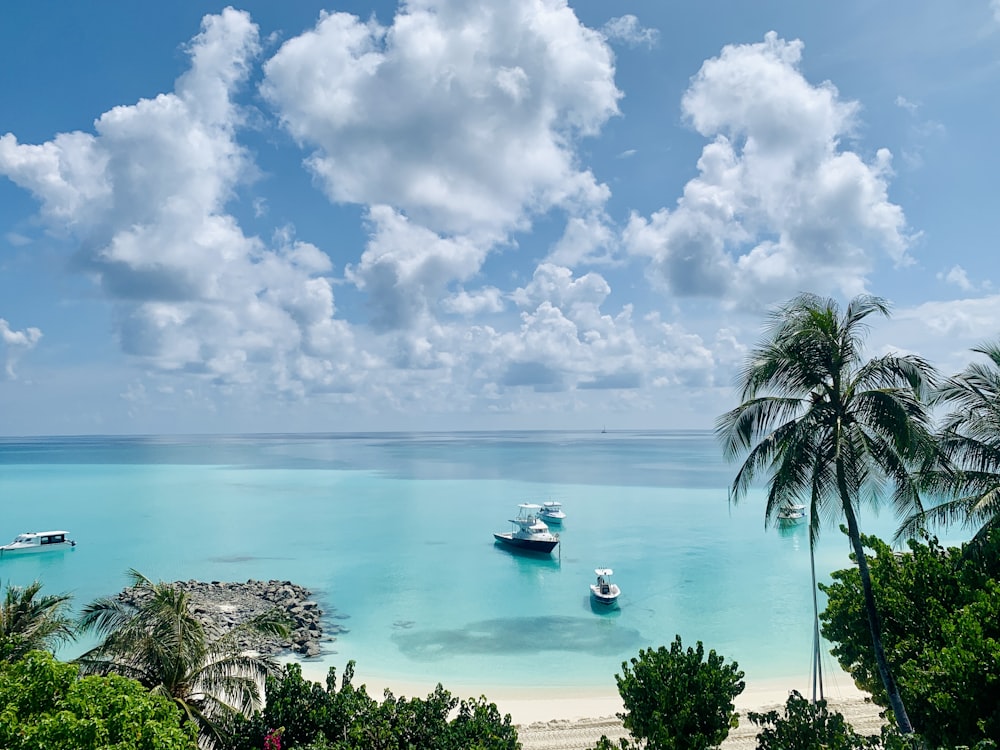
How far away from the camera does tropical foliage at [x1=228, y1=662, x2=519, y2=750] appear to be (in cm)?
1074

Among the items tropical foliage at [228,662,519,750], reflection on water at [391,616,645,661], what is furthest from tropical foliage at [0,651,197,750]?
reflection on water at [391,616,645,661]

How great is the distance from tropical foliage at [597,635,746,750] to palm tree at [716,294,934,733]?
3.27 m

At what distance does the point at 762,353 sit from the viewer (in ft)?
42.9

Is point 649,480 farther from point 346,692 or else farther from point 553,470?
point 346,692

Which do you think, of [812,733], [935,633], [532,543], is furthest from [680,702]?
[532,543]

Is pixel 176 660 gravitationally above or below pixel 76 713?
above

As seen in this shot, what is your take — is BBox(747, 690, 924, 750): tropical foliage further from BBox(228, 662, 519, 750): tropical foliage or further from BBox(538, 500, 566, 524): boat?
BBox(538, 500, 566, 524): boat

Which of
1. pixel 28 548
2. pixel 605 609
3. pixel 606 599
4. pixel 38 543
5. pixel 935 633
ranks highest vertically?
pixel 38 543

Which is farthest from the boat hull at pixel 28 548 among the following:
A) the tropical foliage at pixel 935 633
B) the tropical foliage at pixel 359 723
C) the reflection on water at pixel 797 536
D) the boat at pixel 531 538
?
the reflection on water at pixel 797 536

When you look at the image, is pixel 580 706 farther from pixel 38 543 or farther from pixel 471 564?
pixel 38 543

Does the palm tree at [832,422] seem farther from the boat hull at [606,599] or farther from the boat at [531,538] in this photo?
the boat at [531,538]

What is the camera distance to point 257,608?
3456 centimetres

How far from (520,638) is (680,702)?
21.2 metres

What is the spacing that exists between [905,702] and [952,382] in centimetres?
710
